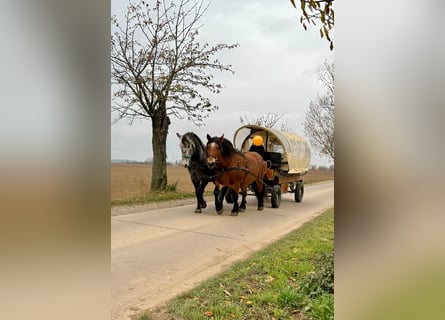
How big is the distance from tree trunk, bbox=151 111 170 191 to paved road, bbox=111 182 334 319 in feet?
1.79

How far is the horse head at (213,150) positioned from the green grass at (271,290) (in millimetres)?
1274

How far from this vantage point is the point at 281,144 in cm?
393

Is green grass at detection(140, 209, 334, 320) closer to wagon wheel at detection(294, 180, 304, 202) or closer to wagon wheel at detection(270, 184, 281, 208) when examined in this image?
wagon wheel at detection(270, 184, 281, 208)

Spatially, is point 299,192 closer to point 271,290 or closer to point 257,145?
point 257,145

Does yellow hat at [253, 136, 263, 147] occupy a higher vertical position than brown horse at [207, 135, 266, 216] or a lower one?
higher

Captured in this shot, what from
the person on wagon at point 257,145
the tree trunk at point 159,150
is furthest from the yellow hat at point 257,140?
the tree trunk at point 159,150

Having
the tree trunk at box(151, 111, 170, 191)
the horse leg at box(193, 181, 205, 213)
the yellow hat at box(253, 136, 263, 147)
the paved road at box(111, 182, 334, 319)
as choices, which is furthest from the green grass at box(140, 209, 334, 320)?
the yellow hat at box(253, 136, 263, 147)

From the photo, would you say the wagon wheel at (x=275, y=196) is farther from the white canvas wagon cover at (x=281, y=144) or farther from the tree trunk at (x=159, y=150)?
the tree trunk at (x=159, y=150)

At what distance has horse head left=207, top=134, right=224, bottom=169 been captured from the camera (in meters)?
2.86

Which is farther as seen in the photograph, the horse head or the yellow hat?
the yellow hat
